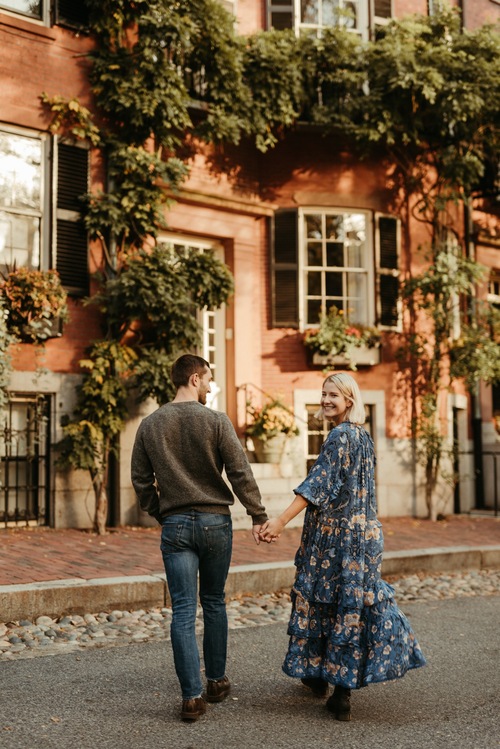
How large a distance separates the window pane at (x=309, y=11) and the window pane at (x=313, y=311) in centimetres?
418

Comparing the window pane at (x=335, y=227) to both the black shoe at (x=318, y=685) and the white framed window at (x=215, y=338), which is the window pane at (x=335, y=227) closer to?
the white framed window at (x=215, y=338)

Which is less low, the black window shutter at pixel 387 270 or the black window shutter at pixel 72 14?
the black window shutter at pixel 72 14

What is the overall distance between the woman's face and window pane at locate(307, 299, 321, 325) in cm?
976

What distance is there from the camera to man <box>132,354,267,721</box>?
15.3 feet

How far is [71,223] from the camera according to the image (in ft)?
39.5

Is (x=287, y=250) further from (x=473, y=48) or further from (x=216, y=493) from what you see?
(x=216, y=493)

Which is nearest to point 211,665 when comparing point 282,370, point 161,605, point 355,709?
point 355,709

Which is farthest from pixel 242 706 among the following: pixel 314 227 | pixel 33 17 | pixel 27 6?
pixel 314 227

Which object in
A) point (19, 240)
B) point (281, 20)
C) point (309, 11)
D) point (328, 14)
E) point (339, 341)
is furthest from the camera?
point (328, 14)

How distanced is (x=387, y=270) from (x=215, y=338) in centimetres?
297

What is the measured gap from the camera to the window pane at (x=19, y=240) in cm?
1159

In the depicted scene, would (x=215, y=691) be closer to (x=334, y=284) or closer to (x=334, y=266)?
(x=334, y=284)

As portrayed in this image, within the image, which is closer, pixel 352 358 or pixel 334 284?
pixel 352 358

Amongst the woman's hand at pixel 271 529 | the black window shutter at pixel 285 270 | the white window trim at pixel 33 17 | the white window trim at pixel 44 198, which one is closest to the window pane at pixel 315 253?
the black window shutter at pixel 285 270
